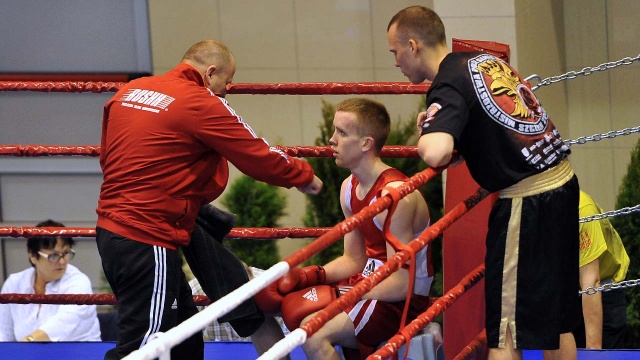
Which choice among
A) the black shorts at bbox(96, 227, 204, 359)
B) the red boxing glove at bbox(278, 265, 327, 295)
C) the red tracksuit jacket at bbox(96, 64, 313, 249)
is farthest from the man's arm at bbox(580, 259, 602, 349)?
the black shorts at bbox(96, 227, 204, 359)

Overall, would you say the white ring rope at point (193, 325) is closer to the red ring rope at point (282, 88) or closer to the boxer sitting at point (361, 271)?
the boxer sitting at point (361, 271)

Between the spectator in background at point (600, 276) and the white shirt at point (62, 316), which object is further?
the white shirt at point (62, 316)

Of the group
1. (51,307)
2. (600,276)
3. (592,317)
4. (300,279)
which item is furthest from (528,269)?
(51,307)

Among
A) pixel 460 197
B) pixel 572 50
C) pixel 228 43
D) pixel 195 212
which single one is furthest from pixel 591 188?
pixel 195 212

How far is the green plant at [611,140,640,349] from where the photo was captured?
221 inches

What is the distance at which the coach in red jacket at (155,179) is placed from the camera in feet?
9.81

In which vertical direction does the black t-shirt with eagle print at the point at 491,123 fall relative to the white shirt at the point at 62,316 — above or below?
above

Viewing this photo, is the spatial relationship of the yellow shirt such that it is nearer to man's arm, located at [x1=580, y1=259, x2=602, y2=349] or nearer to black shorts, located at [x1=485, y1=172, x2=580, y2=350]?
man's arm, located at [x1=580, y1=259, x2=602, y2=349]

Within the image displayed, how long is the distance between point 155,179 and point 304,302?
63 centimetres

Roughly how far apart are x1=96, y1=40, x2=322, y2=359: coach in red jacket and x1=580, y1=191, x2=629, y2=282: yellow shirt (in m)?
1.93

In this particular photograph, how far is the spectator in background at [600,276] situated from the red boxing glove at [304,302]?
5.04 ft

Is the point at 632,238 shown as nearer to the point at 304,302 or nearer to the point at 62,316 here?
the point at 304,302

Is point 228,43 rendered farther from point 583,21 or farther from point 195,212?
point 195,212

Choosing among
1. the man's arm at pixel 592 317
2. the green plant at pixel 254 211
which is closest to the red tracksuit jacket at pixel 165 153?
the man's arm at pixel 592 317
